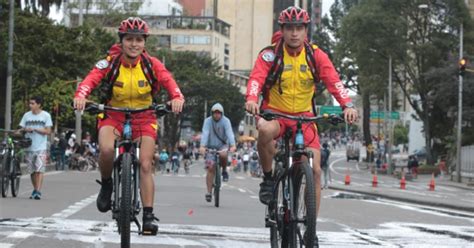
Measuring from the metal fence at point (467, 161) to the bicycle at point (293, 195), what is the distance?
4184 centimetres

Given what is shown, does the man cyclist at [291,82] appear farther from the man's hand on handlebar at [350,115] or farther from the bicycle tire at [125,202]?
the bicycle tire at [125,202]

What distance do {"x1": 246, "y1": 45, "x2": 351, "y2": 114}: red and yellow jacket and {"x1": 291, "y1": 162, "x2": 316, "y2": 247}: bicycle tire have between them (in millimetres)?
835

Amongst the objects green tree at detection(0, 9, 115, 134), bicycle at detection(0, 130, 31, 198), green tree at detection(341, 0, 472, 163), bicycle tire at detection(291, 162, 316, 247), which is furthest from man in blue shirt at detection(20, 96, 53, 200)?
green tree at detection(341, 0, 472, 163)

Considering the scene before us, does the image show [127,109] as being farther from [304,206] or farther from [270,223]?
[304,206]

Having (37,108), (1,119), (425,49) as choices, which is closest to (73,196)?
(37,108)

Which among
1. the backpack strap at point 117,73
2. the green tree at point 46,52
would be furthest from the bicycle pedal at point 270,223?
the green tree at point 46,52

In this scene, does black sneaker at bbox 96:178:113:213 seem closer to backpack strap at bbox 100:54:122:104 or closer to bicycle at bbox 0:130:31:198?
backpack strap at bbox 100:54:122:104

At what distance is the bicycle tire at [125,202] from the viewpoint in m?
7.36

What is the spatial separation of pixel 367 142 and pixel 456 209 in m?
73.1

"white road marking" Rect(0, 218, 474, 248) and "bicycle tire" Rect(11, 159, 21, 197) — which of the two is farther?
"bicycle tire" Rect(11, 159, 21, 197)

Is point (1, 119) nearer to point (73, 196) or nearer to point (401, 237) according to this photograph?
point (73, 196)

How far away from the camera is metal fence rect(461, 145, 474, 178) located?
4831 centimetres

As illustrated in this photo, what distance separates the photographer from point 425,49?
63.5m

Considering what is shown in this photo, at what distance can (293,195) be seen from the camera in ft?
23.9
